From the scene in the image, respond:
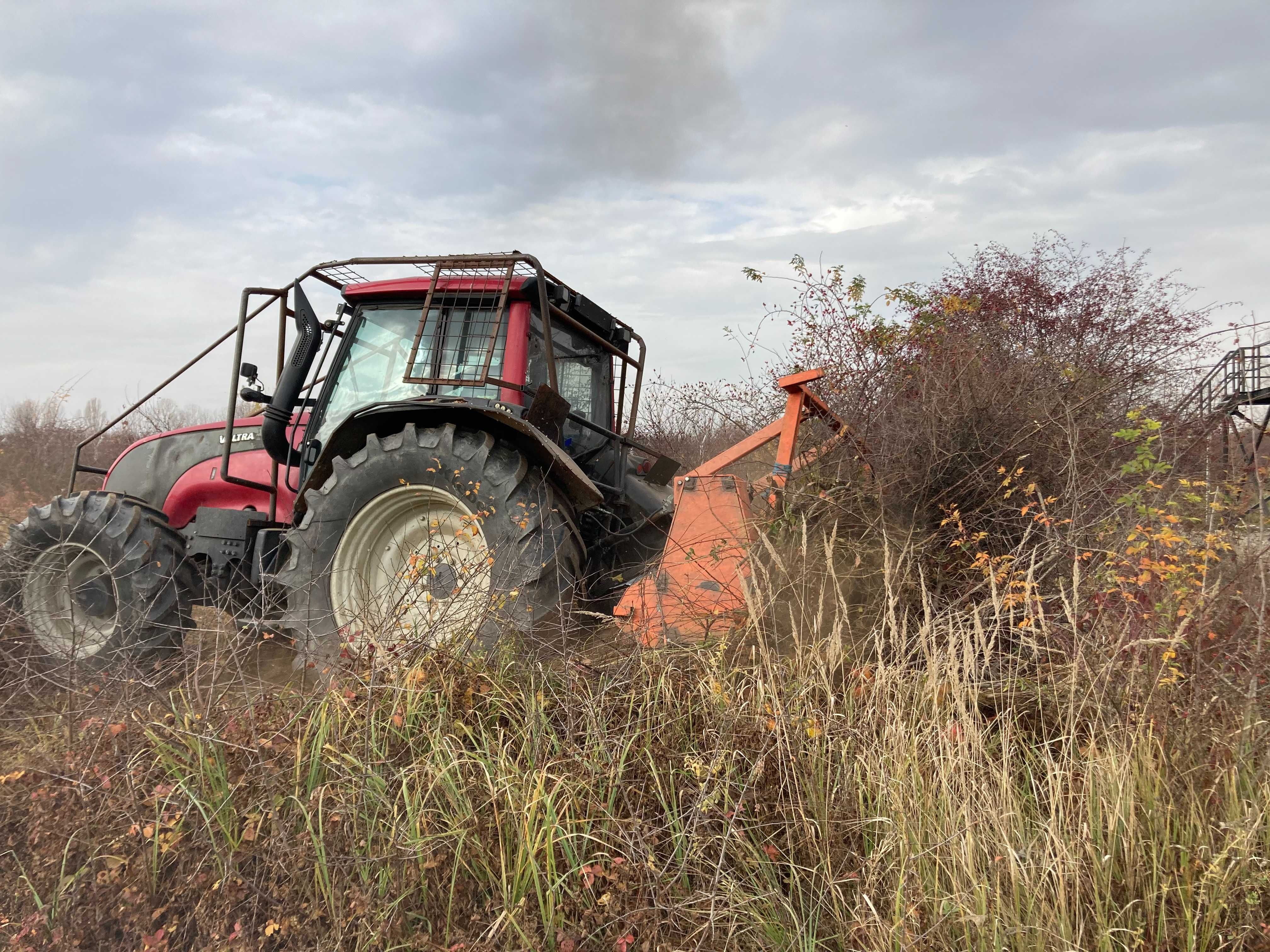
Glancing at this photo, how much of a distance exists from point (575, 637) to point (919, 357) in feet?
8.02

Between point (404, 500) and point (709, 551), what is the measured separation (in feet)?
4.96

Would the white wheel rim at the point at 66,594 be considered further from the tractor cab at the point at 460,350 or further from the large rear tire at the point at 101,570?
the tractor cab at the point at 460,350

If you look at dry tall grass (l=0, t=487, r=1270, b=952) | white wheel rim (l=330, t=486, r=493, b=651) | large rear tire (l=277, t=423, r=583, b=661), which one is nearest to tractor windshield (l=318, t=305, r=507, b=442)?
large rear tire (l=277, t=423, r=583, b=661)

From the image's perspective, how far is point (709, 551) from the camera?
3539 mm

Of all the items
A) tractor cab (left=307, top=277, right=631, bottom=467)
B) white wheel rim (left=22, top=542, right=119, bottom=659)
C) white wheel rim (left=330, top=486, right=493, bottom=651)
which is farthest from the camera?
white wheel rim (left=22, top=542, right=119, bottom=659)

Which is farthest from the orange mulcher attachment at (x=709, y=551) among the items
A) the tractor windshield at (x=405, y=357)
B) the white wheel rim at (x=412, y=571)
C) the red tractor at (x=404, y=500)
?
the tractor windshield at (x=405, y=357)

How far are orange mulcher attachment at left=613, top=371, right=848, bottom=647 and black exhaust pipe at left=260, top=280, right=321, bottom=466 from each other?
2426mm

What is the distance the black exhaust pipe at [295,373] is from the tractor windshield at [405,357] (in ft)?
0.59

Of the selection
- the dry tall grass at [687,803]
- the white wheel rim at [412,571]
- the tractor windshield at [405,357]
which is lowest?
the dry tall grass at [687,803]

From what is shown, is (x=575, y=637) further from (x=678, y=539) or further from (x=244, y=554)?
(x=244, y=554)

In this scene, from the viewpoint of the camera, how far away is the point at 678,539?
362cm

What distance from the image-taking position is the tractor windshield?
14.4ft

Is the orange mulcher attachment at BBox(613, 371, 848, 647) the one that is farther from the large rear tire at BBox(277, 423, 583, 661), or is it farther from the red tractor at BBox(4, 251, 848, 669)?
the large rear tire at BBox(277, 423, 583, 661)

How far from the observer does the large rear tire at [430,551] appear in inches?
124
